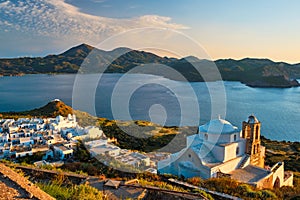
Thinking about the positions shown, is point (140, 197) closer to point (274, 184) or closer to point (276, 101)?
point (274, 184)

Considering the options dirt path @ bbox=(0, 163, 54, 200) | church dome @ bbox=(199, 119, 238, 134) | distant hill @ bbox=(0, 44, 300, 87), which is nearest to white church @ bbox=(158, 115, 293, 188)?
church dome @ bbox=(199, 119, 238, 134)

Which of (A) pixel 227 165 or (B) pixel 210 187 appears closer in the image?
(B) pixel 210 187

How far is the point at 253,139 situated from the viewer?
11.3 meters

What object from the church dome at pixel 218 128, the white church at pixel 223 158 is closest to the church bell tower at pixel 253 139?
the white church at pixel 223 158

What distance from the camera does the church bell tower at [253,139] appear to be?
37.1 feet

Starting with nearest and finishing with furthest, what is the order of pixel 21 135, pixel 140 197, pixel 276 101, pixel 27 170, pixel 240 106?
1. pixel 140 197
2. pixel 27 170
3. pixel 21 135
4. pixel 240 106
5. pixel 276 101

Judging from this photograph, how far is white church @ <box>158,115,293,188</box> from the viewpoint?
948cm

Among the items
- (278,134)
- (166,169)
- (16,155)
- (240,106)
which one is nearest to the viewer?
(166,169)

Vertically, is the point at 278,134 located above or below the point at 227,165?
below

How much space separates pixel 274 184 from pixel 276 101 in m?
46.4

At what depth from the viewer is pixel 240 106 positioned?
1781 inches

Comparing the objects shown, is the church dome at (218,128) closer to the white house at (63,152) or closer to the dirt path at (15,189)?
the white house at (63,152)

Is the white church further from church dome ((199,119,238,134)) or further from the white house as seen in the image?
the white house

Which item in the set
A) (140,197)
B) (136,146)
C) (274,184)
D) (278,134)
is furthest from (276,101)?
(140,197)
